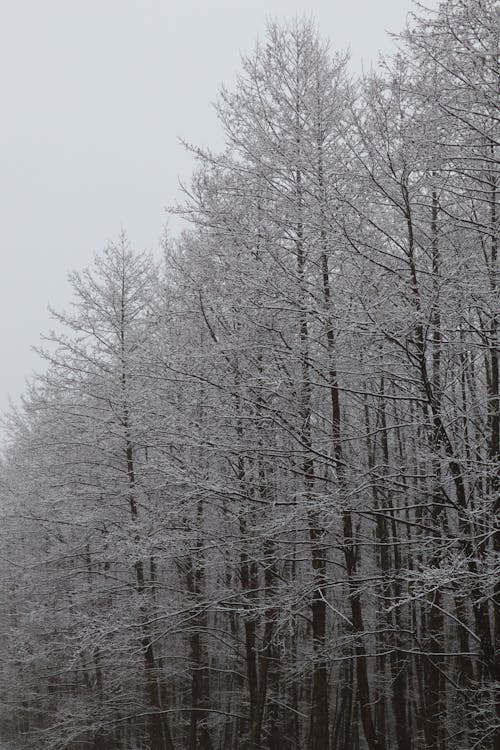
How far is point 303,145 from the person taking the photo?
26.8 feet

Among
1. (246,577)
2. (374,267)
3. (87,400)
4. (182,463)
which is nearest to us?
(374,267)

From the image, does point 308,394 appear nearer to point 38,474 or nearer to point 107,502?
point 107,502

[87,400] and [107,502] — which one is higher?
[87,400]

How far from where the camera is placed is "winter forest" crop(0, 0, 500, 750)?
240 inches

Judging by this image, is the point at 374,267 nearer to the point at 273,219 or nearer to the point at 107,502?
the point at 273,219

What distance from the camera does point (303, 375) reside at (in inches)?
323

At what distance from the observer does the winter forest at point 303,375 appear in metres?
6.09

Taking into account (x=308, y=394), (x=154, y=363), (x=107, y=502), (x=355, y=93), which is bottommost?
(x=107, y=502)

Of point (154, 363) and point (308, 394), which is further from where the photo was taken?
point (154, 363)

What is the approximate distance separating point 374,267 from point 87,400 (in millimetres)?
7304

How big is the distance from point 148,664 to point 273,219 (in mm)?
7976

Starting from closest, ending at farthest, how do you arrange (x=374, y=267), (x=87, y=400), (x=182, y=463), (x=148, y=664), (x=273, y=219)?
(x=374, y=267)
(x=273, y=219)
(x=182, y=463)
(x=148, y=664)
(x=87, y=400)

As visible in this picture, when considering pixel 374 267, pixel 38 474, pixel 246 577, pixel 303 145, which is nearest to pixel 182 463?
pixel 246 577

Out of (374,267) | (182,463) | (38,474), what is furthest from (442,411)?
(38,474)
